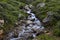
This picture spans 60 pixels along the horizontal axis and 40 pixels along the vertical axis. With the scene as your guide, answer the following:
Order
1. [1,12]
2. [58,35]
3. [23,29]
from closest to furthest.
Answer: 1. [58,35]
2. [23,29]
3. [1,12]

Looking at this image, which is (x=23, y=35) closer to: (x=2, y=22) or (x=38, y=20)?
(x=2, y=22)

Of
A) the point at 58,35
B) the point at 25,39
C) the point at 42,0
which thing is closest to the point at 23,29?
the point at 25,39

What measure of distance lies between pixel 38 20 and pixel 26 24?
2.61 metres

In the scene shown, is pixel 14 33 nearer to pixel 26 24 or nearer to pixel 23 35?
pixel 23 35

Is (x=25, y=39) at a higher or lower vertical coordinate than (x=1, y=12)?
lower

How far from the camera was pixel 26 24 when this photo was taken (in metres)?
25.2

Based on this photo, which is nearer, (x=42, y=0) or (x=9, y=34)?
(x=9, y=34)

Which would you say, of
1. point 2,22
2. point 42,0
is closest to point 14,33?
point 2,22

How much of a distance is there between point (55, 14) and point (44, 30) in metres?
3.46

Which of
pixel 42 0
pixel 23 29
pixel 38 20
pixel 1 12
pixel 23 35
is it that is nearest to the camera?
pixel 23 35

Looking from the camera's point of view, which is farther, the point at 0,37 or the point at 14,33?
the point at 14,33

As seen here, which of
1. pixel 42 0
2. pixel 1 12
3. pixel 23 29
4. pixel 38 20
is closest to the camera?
pixel 23 29

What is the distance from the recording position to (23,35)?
2045cm

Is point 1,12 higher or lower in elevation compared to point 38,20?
higher
